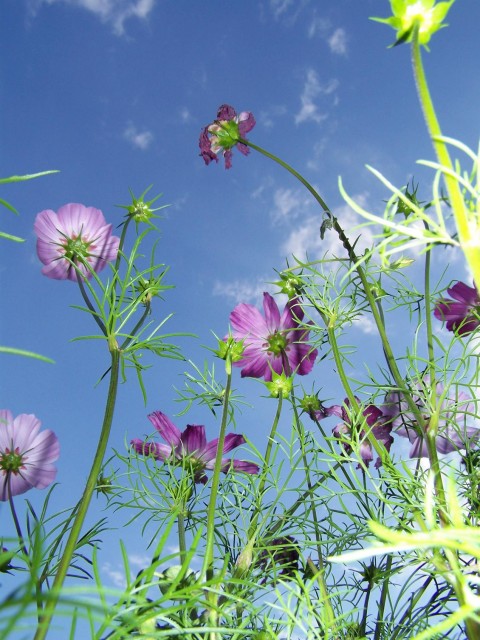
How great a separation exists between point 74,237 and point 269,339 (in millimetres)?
298

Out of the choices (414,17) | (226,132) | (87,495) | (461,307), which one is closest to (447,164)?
(414,17)

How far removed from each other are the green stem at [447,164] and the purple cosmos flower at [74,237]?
0.62 meters

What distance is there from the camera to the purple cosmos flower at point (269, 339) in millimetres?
906

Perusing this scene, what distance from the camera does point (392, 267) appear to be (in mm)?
894

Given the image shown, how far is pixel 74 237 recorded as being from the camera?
2.90 ft

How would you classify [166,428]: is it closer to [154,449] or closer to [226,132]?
→ [154,449]

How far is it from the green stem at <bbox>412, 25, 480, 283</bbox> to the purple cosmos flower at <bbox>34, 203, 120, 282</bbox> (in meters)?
0.62

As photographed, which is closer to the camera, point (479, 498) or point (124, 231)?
point (479, 498)

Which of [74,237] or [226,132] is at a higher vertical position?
[226,132]

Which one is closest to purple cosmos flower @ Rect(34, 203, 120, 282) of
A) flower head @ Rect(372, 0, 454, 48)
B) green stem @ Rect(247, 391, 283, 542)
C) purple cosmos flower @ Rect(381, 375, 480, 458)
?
green stem @ Rect(247, 391, 283, 542)

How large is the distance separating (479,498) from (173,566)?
0.32 metres

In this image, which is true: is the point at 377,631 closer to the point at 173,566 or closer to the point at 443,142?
the point at 173,566

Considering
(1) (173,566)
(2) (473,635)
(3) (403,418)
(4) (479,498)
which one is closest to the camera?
(2) (473,635)

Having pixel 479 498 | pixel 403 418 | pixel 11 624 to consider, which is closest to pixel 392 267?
pixel 403 418
